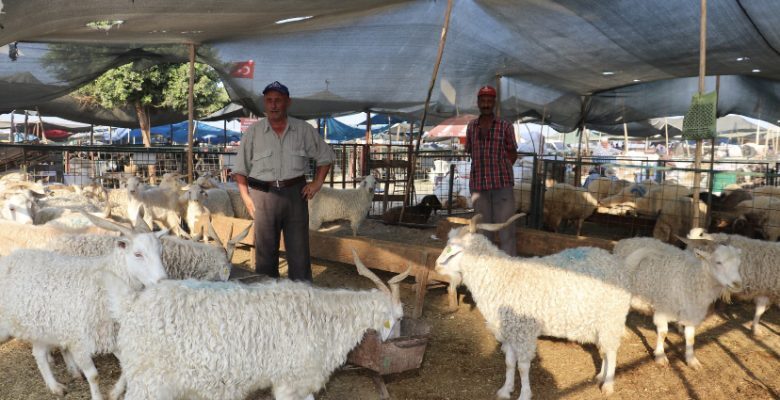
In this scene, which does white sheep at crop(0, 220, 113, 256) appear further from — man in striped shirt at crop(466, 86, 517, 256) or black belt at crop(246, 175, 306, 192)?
man in striped shirt at crop(466, 86, 517, 256)

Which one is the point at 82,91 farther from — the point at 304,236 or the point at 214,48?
the point at 304,236

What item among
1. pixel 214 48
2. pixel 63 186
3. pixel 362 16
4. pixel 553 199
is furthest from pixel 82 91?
pixel 553 199

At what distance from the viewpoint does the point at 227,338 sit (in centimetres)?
277

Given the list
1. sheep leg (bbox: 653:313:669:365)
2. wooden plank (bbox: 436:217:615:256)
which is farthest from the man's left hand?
sheep leg (bbox: 653:313:669:365)

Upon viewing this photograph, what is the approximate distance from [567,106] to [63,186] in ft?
33.3

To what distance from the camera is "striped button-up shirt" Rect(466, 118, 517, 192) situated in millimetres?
5113

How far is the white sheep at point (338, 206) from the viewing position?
832cm

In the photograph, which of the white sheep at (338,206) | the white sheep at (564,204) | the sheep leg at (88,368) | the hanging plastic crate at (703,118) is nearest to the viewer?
the sheep leg at (88,368)

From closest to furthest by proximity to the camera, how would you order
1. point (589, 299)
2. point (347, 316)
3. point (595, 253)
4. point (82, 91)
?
point (347, 316) < point (589, 299) < point (595, 253) < point (82, 91)

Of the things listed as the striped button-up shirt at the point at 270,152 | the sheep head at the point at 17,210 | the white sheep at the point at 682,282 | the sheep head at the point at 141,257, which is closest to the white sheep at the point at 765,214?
the white sheep at the point at 682,282

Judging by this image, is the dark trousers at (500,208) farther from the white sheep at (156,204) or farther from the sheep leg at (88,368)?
the white sheep at (156,204)

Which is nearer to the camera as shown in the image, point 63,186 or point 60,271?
point 60,271

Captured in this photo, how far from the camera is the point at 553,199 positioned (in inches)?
354

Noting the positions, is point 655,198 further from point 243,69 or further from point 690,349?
point 243,69
